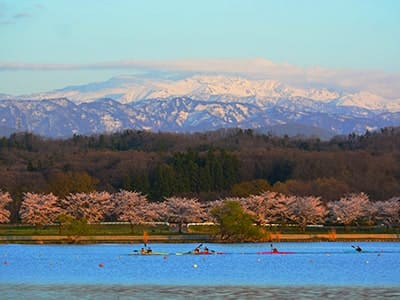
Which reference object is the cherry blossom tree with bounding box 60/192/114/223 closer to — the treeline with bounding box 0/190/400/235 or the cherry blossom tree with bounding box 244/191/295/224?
the treeline with bounding box 0/190/400/235

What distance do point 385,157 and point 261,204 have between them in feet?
168

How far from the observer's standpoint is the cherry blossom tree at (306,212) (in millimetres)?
117812

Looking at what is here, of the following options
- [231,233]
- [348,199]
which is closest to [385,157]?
[348,199]

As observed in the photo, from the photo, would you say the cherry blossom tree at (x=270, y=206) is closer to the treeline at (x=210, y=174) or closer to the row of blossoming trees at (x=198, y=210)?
the row of blossoming trees at (x=198, y=210)

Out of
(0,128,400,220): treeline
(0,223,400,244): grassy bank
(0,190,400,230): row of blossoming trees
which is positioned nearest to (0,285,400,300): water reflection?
(0,223,400,244): grassy bank

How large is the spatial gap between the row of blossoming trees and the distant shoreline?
37.8ft

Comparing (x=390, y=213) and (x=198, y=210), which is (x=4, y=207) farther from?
(x=390, y=213)

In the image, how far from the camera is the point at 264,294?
49594mm

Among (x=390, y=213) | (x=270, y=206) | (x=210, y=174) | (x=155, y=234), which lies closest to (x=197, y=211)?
(x=270, y=206)

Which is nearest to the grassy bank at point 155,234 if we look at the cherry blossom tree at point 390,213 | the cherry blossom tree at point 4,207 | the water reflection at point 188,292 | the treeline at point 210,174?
the cherry blossom tree at point 390,213

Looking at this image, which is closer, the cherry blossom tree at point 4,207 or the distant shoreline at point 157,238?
the distant shoreline at point 157,238

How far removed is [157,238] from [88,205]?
2399 centimetres

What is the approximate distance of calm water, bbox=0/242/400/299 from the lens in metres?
50.7

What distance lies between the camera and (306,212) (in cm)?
11812
